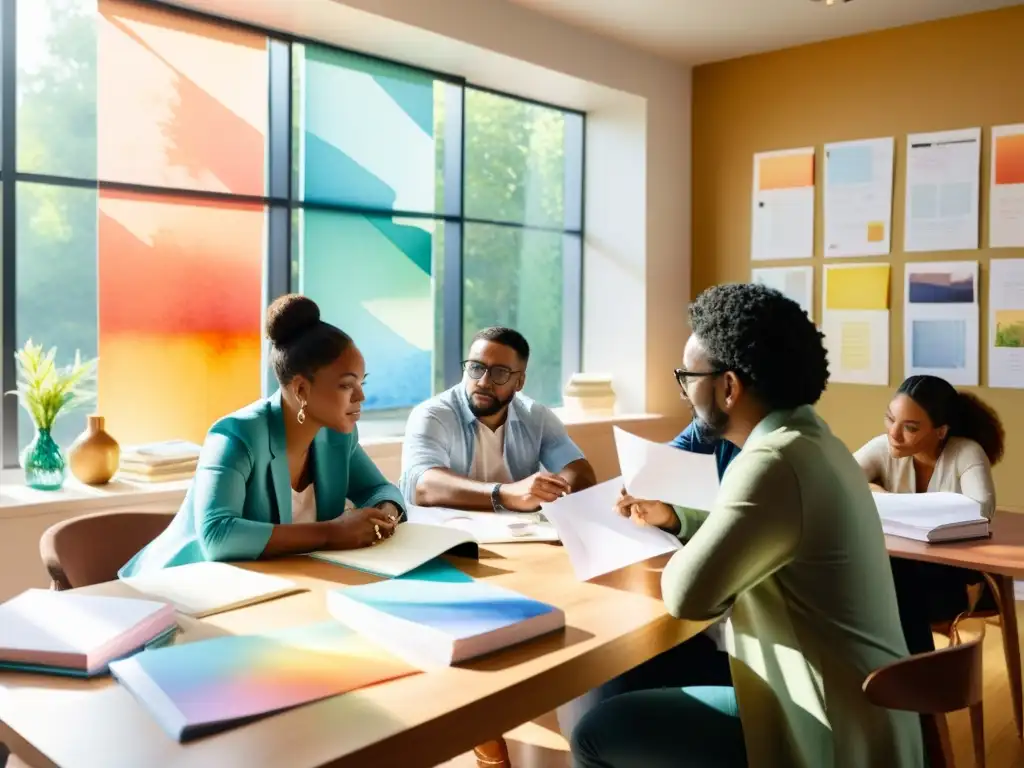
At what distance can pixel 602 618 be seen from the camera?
4.84 ft

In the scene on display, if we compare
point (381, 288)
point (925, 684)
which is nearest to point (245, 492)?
point (925, 684)

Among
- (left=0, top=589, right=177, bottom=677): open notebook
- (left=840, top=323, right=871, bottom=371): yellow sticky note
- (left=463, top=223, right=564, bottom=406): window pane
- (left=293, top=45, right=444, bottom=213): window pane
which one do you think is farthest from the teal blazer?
(left=840, top=323, right=871, bottom=371): yellow sticky note

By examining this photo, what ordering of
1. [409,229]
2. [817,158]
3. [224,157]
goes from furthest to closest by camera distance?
[817,158]
[409,229]
[224,157]

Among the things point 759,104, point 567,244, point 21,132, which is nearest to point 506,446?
point 21,132

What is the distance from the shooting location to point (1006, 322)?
4457 mm

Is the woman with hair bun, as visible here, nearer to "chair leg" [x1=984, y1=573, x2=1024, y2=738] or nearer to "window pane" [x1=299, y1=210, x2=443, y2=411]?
"chair leg" [x1=984, y1=573, x2=1024, y2=738]

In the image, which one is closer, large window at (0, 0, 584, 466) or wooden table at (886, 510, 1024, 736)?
wooden table at (886, 510, 1024, 736)

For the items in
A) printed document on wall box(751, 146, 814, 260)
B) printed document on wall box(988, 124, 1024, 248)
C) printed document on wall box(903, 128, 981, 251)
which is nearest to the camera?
printed document on wall box(988, 124, 1024, 248)

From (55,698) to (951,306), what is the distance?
449cm

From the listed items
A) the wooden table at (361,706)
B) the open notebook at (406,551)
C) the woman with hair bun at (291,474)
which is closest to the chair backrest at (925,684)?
the wooden table at (361,706)

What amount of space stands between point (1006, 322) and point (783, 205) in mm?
1305

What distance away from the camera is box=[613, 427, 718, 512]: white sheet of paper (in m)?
1.88

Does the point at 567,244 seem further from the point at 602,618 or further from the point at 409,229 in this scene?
the point at 602,618

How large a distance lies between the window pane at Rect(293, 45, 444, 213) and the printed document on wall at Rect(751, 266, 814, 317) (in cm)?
191
